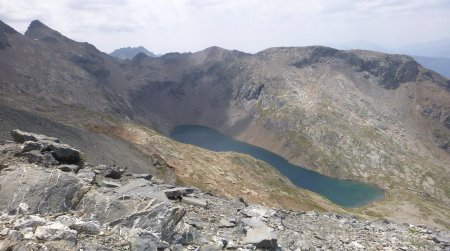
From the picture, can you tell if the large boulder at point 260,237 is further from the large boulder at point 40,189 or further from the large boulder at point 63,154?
the large boulder at point 63,154

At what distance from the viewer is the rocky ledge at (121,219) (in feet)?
65.1

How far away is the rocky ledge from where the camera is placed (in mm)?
19828

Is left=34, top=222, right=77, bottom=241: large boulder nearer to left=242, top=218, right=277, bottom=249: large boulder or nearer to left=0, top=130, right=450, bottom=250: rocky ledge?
left=0, top=130, right=450, bottom=250: rocky ledge

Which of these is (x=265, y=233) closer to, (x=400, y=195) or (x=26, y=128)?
(x=26, y=128)

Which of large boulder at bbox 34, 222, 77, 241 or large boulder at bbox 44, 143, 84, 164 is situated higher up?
large boulder at bbox 44, 143, 84, 164

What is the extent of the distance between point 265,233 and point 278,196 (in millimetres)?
71309

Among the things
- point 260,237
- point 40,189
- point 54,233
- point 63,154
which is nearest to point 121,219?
point 54,233

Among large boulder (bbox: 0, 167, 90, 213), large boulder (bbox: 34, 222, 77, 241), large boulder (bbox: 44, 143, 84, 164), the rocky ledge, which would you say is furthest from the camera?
large boulder (bbox: 44, 143, 84, 164)

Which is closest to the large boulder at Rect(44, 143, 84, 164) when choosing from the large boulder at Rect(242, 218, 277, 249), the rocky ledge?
the rocky ledge

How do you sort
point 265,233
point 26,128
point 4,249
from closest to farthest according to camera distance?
point 4,249, point 265,233, point 26,128

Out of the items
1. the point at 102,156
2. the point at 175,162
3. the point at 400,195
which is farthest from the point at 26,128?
the point at 400,195

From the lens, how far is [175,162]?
94.2m

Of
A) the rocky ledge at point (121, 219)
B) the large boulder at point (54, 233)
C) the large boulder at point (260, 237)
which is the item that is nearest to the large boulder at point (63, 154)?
the rocky ledge at point (121, 219)

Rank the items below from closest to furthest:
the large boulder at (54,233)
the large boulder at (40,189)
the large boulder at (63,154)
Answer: the large boulder at (54,233) → the large boulder at (40,189) → the large boulder at (63,154)
